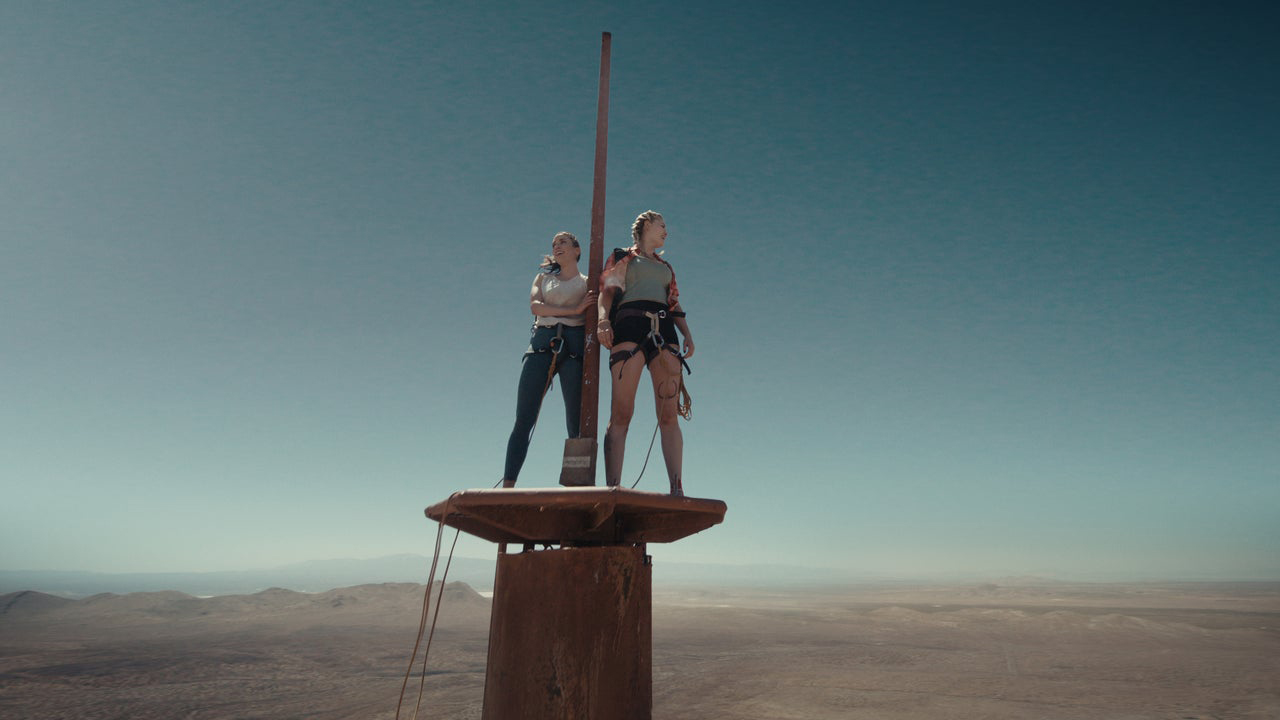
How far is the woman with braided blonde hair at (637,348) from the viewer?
329 centimetres

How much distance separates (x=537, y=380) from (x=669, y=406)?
81cm

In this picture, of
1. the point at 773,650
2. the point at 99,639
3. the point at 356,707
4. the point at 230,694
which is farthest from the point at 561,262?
the point at 99,639

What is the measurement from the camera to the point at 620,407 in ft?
10.8

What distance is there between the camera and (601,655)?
8.04ft

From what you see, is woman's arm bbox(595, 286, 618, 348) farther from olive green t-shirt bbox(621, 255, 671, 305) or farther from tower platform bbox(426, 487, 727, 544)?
tower platform bbox(426, 487, 727, 544)

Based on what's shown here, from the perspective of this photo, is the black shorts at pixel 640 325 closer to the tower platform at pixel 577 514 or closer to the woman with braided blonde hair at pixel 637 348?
the woman with braided blonde hair at pixel 637 348

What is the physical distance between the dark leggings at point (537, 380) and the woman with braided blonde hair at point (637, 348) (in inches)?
11.5

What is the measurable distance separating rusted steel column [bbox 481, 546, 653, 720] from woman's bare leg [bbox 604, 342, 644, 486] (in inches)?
29.4

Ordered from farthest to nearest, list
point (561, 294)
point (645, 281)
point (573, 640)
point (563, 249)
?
1. point (563, 249)
2. point (561, 294)
3. point (645, 281)
4. point (573, 640)

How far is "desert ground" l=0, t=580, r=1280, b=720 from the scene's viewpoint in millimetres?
10961

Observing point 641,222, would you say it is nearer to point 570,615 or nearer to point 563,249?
point 563,249

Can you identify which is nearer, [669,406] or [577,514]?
[577,514]

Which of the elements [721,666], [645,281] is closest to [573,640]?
[645,281]

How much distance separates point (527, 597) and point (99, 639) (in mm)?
24473
